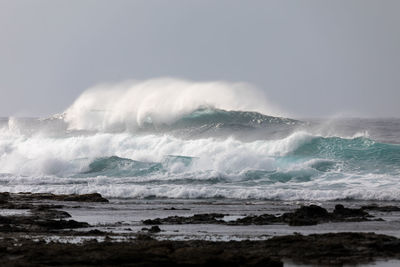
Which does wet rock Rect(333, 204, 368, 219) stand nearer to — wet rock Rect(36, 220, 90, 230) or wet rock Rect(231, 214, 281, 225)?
wet rock Rect(231, 214, 281, 225)

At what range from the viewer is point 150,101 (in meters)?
60.8

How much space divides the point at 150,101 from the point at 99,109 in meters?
4.81

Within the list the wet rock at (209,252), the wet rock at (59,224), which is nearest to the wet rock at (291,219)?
the wet rock at (59,224)

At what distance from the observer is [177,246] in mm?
14609

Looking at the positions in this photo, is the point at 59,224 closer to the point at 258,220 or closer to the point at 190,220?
the point at 190,220

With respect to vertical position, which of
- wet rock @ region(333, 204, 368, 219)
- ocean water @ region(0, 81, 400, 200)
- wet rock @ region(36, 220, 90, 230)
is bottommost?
wet rock @ region(36, 220, 90, 230)

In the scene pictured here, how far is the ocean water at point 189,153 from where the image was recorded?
34.3 metres

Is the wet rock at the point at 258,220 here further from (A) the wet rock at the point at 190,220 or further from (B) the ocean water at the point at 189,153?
(B) the ocean water at the point at 189,153

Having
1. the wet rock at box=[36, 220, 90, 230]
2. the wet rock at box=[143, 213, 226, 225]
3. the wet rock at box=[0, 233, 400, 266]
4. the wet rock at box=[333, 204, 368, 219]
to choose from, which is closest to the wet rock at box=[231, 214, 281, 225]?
the wet rock at box=[143, 213, 226, 225]

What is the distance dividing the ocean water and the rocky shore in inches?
456

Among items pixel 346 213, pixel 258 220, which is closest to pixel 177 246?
pixel 258 220

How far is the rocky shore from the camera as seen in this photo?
12.6 metres

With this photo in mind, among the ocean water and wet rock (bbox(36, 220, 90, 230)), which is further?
the ocean water

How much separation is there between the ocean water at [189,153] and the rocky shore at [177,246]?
38.0 feet
